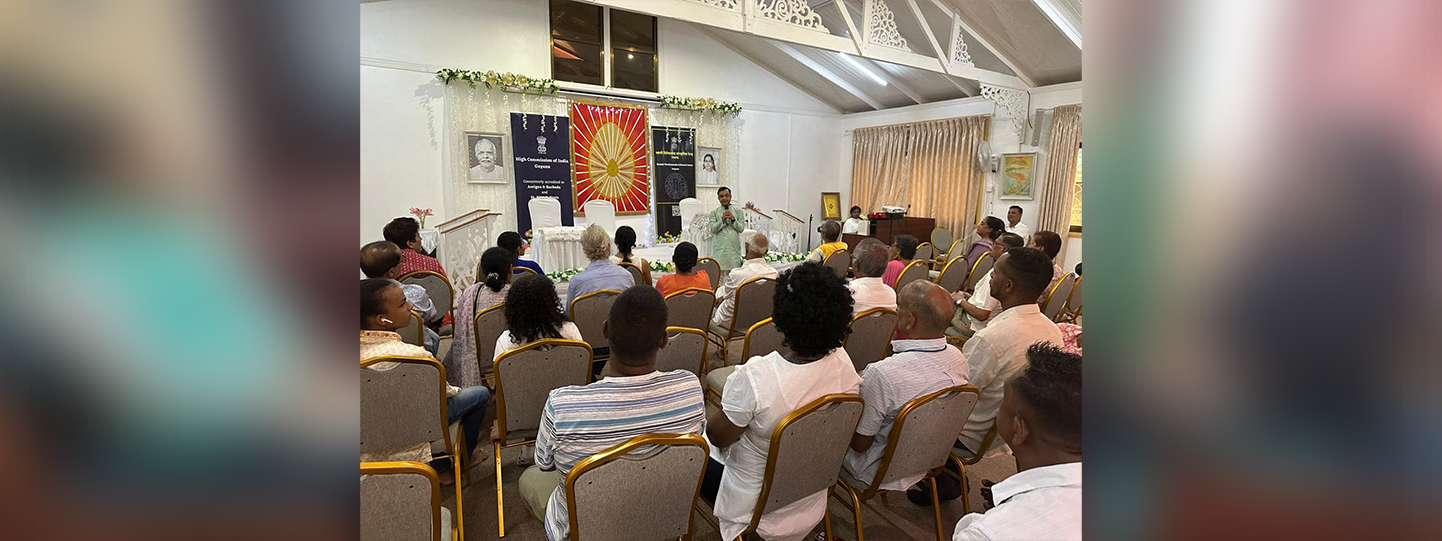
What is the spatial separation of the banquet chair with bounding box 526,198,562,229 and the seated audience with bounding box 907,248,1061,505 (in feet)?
19.8

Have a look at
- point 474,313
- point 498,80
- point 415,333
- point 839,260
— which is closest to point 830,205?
point 498,80

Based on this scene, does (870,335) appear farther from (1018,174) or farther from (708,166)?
(708,166)

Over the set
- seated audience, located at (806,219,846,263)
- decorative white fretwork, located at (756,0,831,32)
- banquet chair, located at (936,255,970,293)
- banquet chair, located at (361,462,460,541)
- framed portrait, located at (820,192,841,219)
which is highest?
decorative white fretwork, located at (756,0,831,32)

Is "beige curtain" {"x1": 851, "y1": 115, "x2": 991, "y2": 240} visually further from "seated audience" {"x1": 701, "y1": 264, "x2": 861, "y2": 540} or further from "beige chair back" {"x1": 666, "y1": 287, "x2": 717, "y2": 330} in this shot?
"seated audience" {"x1": 701, "y1": 264, "x2": 861, "y2": 540}

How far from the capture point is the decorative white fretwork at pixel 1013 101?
8.40 m

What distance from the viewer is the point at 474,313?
319 centimetres

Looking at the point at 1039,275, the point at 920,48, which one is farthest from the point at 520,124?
the point at 1039,275

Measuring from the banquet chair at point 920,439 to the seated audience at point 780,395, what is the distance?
202mm

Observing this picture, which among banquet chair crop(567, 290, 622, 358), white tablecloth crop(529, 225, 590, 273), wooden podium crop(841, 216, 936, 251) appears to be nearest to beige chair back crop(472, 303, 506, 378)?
banquet chair crop(567, 290, 622, 358)

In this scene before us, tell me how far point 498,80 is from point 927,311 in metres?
7.69

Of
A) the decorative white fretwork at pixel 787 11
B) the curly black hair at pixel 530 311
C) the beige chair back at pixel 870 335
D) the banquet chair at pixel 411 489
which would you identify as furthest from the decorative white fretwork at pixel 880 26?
the banquet chair at pixel 411 489

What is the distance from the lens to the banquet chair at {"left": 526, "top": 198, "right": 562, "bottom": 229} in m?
7.60
